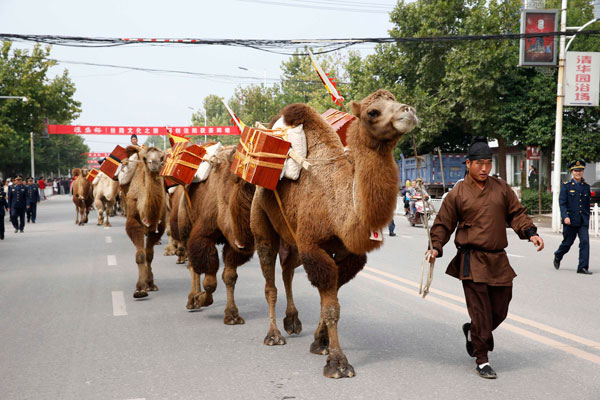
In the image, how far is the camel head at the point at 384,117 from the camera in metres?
4.69

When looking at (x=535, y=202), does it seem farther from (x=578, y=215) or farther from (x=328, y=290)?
(x=328, y=290)

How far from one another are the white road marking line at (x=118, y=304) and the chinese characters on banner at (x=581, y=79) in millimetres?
16445

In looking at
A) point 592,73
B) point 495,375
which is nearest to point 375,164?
point 495,375

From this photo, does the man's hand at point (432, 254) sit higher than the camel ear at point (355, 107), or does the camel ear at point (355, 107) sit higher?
the camel ear at point (355, 107)

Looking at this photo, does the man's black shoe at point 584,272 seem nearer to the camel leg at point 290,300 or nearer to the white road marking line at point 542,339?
the white road marking line at point 542,339

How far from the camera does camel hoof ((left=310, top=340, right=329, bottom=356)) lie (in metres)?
6.06

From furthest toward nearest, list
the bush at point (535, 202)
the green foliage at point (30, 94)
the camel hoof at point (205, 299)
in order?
the green foliage at point (30, 94) → the bush at point (535, 202) → the camel hoof at point (205, 299)

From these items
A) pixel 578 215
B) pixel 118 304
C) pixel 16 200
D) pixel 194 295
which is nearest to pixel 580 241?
pixel 578 215

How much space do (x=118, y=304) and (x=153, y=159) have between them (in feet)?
6.75

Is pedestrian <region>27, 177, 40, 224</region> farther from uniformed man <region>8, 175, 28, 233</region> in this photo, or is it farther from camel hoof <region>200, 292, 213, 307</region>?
camel hoof <region>200, 292, 213, 307</region>

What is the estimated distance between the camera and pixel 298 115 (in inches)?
242

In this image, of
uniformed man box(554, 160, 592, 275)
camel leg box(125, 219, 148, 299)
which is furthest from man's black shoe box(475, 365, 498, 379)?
uniformed man box(554, 160, 592, 275)

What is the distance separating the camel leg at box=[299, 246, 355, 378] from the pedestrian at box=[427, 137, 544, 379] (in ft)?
2.84

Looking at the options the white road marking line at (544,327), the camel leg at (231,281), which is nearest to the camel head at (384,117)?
the camel leg at (231,281)
